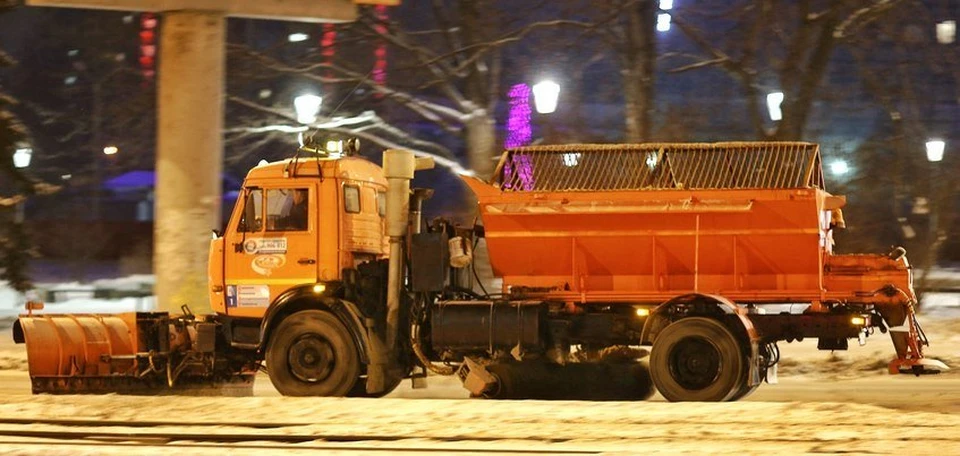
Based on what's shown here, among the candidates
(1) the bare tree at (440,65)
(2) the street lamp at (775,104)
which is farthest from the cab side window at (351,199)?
(2) the street lamp at (775,104)

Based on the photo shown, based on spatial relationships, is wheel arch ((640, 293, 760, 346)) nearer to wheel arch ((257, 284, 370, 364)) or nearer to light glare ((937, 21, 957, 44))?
wheel arch ((257, 284, 370, 364))

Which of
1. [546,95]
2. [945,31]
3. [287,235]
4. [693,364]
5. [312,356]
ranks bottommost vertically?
[693,364]

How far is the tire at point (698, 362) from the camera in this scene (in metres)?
14.2

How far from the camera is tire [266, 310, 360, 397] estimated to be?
50.2 feet

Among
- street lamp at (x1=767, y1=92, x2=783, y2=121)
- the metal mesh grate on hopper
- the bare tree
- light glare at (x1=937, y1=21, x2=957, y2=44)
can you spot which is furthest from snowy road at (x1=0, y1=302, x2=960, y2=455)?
light glare at (x1=937, y1=21, x2=957, y2=44)

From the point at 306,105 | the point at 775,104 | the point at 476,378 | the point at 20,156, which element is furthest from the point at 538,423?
the point at 20,156

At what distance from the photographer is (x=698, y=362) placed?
14500mm

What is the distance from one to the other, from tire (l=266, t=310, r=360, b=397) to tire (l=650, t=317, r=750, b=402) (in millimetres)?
3692

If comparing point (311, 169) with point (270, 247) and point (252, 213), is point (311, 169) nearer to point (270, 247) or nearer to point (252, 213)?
point (252, 213)

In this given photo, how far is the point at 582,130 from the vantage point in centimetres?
2545

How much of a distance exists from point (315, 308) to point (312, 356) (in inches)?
23.1

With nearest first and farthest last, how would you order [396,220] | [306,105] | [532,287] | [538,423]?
[538,423]
[532,287]
[396,220]
[306,105]

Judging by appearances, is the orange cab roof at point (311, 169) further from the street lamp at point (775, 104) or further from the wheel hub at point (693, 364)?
the street lamp at point (775, 104)

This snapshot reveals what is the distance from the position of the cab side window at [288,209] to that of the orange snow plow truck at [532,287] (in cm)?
2
